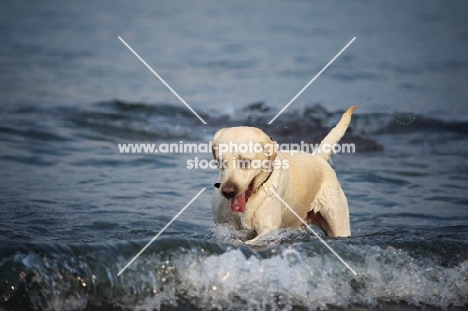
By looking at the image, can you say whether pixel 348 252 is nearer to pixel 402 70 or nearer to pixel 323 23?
pixel 402 70

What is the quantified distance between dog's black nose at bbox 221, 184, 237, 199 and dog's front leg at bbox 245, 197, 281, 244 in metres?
0.46

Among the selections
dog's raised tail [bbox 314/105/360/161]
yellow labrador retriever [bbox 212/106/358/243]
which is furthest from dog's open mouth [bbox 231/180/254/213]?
dog's raised tail [bbox 314/105/360/161]

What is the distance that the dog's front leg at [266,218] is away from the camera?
636 centimetres

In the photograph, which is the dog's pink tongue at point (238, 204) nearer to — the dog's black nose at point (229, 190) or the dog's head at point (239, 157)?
the dog's head at point (239, 157)

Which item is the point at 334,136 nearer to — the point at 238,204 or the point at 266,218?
the point at 266,218

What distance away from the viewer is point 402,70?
20.0m

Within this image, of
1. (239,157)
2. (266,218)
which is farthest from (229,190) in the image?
(266,218)

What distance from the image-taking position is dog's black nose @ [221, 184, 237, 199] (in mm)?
5953

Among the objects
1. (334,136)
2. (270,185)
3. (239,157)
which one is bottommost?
(270,185)

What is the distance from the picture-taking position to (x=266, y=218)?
6.37 meters

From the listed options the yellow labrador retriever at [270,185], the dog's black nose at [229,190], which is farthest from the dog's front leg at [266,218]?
the dog's black nose at [229,190]

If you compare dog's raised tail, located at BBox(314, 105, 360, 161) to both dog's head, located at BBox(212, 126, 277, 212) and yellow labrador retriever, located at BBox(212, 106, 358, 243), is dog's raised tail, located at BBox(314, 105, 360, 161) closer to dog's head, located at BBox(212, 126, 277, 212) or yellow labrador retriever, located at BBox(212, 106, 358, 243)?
yellow labrador retriever, located at BBox(212, 106, 358, 243)

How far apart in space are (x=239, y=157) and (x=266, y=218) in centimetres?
69

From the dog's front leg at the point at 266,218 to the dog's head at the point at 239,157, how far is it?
27cm
